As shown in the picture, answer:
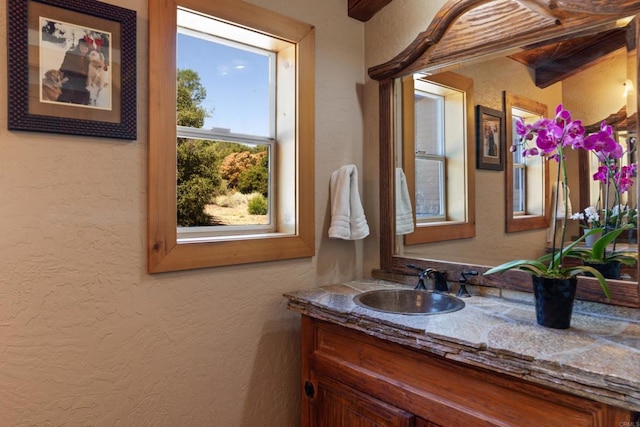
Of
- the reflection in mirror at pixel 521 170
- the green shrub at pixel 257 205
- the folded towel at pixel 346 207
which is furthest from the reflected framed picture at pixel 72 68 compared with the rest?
the reflection in mirror at pixel 521 170

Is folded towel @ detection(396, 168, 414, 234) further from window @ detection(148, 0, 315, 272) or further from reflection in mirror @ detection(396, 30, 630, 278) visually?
window @ detection(148, 0, 315, 272)

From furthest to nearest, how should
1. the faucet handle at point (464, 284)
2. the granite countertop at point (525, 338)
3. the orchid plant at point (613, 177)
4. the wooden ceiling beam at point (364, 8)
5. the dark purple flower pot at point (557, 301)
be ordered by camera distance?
1. the wooden ceiling beam at point (364, 8)
2. the faucet handle at point (464, 284)
3. the orchid plant at point (613, 177)
4. the dark purple flower pot at point (557, 301)
5. the granite countertop at point (525, 338)

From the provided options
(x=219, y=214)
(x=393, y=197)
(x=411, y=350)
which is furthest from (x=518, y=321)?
(x=219, y=214)

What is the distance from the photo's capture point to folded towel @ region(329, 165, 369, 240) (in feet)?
5.83

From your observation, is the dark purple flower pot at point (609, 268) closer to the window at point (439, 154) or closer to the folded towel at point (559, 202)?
the folded towel at point (559, 202)

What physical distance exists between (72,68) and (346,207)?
113cm

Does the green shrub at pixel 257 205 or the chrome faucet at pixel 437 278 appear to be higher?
the green shrub at pixel 257 205

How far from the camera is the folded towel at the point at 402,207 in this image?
1862mm

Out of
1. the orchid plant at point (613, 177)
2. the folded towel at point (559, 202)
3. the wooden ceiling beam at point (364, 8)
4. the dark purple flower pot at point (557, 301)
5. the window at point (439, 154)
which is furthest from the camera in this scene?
the wooden ceiling beam at point (364, 8)

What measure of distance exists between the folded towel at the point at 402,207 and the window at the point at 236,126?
1.37ft

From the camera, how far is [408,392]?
121cm

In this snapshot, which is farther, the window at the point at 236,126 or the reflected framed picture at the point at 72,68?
the window at the point at 236,126

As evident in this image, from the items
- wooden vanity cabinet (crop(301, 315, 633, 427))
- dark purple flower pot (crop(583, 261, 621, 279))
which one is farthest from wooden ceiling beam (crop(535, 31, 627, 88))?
wooden vanity cabinet (crop(301, 315, 633, 427))

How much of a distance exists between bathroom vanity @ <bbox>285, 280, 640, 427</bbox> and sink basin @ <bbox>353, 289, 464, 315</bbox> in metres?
0.10
